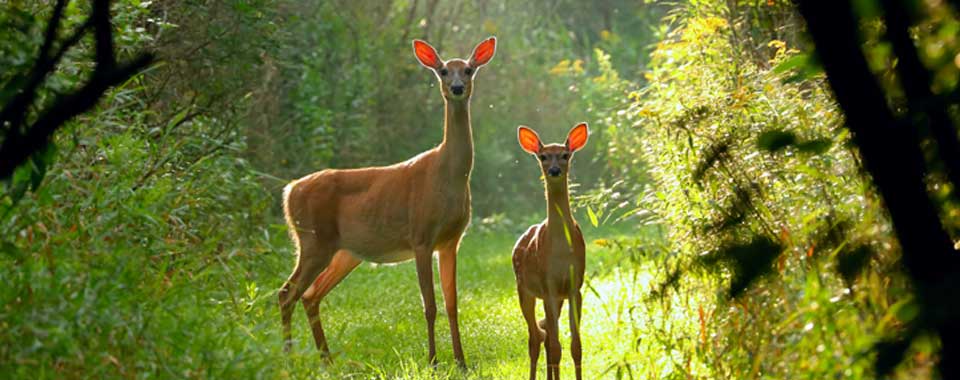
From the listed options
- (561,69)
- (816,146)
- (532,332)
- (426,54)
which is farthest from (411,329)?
(561,69)

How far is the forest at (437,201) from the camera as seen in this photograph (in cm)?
129

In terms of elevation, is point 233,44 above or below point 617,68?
above

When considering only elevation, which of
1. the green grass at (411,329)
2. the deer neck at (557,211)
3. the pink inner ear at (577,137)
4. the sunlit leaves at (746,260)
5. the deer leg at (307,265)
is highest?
the sunlit leaves at (746,260)

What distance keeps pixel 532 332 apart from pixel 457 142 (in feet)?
6.43

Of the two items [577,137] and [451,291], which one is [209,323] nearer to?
[577,137]

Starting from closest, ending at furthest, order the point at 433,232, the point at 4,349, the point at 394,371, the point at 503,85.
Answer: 1. the point at 4,349
2. the point at 394,371
3. the point at 433,232
4. the point at 503,85

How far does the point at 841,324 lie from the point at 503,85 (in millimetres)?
16881

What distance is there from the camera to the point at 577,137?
742 centimetres

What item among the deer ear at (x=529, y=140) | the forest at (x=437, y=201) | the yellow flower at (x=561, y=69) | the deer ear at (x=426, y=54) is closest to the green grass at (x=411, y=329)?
the forest at (x=437, y=201)

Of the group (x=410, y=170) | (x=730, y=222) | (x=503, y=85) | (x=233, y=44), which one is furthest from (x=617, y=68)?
(x=730, y=222)

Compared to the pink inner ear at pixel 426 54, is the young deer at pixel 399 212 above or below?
below

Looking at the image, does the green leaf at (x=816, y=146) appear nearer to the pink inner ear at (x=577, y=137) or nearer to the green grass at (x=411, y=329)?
the green grass at (x=411, y=329)

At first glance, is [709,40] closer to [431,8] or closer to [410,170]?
[410,170]

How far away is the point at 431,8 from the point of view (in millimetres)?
18594
